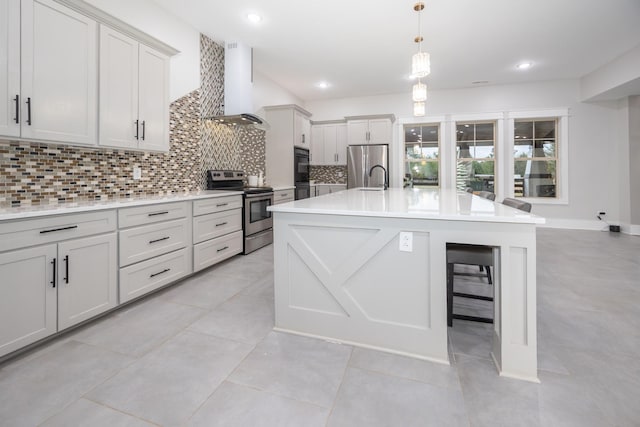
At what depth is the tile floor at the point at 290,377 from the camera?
1326mm

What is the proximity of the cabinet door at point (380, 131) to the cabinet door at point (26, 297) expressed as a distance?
5.61 m

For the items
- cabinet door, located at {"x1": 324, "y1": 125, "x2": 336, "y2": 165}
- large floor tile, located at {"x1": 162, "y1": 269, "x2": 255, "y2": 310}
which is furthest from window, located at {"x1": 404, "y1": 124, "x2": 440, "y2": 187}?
large floor tile, located at {"x1": 162, "y1": 269, "x2": 255, "y2": 310}

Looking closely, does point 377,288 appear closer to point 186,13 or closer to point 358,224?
point 358,224

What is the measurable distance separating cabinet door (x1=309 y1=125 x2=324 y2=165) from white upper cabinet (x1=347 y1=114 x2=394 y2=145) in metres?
0.66

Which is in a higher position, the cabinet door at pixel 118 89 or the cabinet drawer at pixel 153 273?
the cabinet door at pixel 118 89

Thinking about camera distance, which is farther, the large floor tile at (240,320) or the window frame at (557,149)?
the window frame at (557,149)

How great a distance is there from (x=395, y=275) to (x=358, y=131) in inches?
204

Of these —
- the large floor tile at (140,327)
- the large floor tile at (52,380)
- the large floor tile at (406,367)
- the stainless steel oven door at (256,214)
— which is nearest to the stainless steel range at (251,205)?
the stainless steel oven door at (256,214)

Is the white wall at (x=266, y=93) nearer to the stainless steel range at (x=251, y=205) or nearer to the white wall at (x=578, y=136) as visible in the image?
the stainless steel range at (x=251, y=205)

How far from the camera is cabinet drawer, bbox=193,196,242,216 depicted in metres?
3.24

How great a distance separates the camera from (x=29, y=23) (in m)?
1.95

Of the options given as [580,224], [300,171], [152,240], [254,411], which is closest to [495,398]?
[254,411]

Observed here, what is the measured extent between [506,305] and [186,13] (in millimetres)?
4202

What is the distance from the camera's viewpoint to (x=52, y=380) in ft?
5.16
